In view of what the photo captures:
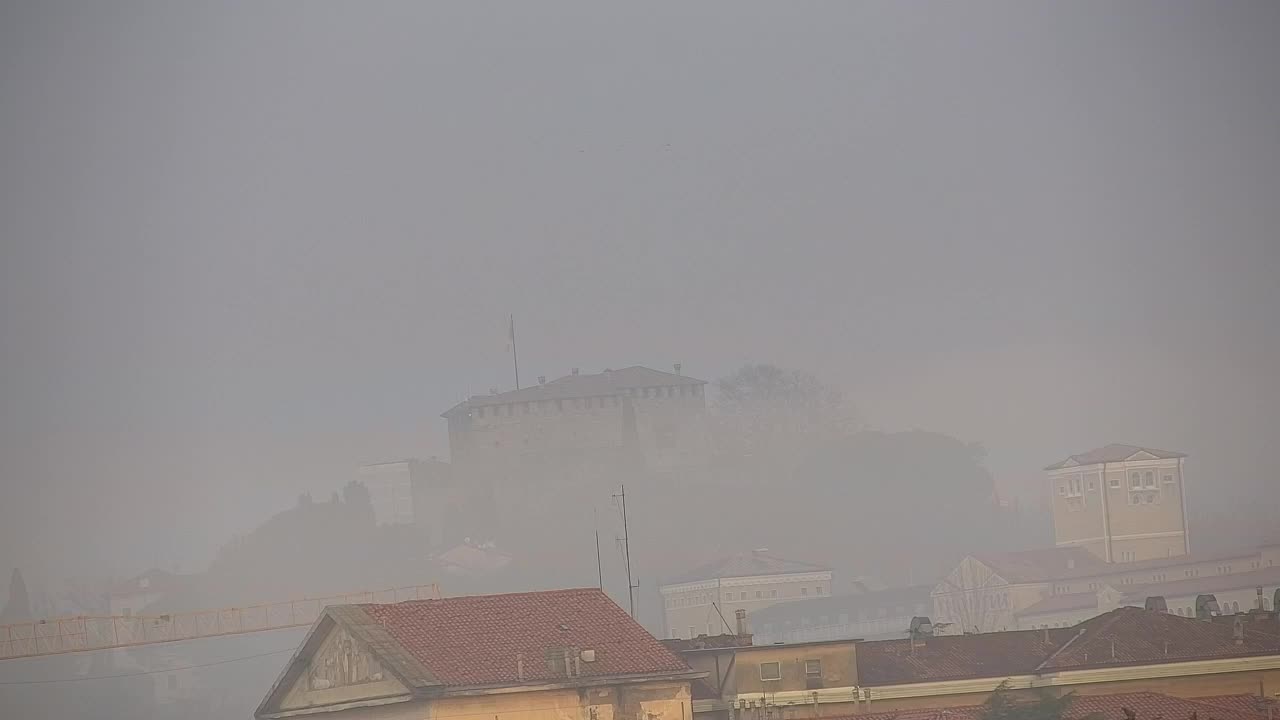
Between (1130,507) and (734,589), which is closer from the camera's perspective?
(734,589)

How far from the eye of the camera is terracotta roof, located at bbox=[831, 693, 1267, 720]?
112 ft

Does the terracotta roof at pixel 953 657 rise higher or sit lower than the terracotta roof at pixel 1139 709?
higher

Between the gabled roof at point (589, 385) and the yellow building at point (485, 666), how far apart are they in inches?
3992

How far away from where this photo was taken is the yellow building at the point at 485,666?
31.5 meters

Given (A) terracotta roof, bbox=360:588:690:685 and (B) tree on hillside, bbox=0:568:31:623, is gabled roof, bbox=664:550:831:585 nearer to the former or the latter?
(B) tree on hillside, bbox=0:568:31:623

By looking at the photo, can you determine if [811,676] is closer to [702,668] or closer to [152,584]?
[702,668]

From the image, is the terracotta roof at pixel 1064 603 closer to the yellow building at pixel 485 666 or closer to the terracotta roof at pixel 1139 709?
→ the terracotta roof at pixel 1139 709

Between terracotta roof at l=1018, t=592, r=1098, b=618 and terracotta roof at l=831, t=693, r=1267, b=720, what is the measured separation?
6986cm

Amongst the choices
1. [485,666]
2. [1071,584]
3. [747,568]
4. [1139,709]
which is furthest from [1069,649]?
[747,568]

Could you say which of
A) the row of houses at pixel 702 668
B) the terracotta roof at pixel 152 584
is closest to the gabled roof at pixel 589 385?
the terracotta roof at pixel 152 584

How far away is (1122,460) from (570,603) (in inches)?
3587

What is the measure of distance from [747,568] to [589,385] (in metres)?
25.1

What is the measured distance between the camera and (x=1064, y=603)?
354 feet

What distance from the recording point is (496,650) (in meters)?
32.7
